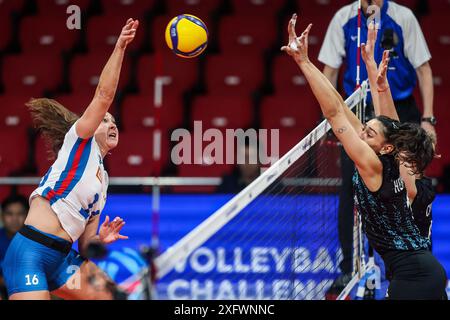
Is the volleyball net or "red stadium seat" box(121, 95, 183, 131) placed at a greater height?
"red stadium seat" box(121, 95, 183, 131)

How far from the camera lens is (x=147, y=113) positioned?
7930 mm

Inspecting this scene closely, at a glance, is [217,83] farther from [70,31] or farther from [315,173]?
[315,173]

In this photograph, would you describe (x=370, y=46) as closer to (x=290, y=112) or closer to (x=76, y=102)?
(x=290, y=112)

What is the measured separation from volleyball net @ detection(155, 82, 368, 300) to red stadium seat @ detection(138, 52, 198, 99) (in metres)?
1.97

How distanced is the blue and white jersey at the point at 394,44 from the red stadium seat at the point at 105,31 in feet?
10.9

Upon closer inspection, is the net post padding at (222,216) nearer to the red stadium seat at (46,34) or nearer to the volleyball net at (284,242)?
the volleyball net at (284,242)

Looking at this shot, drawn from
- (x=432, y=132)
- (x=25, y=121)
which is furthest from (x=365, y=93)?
(x=25, y=121)

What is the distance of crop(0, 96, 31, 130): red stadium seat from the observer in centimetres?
801

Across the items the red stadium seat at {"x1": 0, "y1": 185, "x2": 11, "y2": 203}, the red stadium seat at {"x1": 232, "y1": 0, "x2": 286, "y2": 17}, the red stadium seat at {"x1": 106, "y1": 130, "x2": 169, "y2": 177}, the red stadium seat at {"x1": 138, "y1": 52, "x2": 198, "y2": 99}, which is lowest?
the red stadium seat at {"x1": 0, "y1": 185, "x2": 11, "y2": 203}

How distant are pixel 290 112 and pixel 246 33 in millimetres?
1268

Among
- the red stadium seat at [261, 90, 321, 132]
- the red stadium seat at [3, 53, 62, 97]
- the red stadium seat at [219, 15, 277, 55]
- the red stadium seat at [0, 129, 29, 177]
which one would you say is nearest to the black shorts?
the red stadium seat at [261, 90, 321, 132]

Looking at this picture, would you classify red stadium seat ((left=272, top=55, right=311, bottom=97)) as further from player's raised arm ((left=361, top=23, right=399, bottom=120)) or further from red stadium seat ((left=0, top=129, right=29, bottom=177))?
player's raised arm ((left=361, top=23, right=399, bottom=120))
